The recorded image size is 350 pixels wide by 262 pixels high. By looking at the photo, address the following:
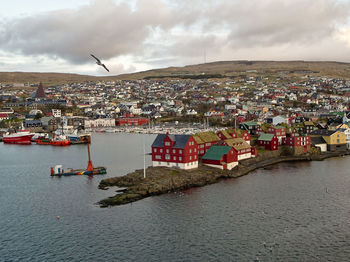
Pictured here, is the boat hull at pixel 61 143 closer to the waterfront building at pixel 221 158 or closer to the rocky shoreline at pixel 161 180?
the rocky shoreline at pixel 161 180

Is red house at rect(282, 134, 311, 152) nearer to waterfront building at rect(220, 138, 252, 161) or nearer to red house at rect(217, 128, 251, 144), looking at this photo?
red house at rect(217, 128, 251, 144)

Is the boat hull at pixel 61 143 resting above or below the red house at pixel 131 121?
below

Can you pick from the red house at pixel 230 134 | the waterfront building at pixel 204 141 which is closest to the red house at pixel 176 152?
the waterfront building at pixel 204 141

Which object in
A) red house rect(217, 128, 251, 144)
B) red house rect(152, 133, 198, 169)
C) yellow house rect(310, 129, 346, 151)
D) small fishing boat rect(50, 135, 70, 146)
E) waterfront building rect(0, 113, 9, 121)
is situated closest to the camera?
red house rect(152, 133, 198, 169)

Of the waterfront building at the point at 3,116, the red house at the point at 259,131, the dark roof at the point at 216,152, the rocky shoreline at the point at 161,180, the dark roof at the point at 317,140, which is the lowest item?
the rocky shoreline at the point at 161,180

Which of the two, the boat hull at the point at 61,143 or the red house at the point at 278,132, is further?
the boat hull at the point at 61,143

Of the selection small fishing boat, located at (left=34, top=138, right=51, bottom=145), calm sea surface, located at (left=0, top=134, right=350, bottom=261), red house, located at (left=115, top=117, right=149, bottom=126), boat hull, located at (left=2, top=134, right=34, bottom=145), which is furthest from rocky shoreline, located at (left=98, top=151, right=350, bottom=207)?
red house, located at (left=115, top=117, right=149, bottom=126)

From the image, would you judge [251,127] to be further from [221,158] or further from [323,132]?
[221,158]
